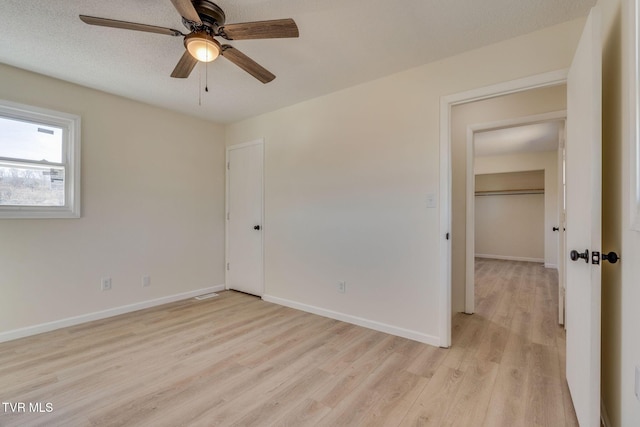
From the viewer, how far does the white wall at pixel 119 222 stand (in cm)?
271

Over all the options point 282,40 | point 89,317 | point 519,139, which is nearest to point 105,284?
point 89,317

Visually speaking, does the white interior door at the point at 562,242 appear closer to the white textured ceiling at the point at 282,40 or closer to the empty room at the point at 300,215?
the empty room at the point at 300,215

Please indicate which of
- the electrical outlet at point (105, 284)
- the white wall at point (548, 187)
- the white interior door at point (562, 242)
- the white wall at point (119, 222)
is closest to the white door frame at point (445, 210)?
the white interior door at point (562, 242)

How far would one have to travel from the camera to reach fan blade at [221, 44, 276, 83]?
1876 mm

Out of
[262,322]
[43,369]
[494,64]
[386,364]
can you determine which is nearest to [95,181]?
[43,369]

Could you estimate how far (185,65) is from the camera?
6.73 ft

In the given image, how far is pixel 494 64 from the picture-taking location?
2.29 metres

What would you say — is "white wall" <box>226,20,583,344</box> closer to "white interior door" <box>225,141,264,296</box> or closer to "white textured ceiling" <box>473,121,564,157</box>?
"white interior door" <box>225,141,264,296</box>

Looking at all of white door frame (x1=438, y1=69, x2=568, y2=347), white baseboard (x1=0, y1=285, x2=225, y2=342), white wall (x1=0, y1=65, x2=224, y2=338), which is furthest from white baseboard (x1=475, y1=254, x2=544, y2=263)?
white baseboard (x1=0, y1=285, x2=225, y2=342)

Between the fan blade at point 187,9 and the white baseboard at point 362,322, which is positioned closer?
the fan blade at point 187,9

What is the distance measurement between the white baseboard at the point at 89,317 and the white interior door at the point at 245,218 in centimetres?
59

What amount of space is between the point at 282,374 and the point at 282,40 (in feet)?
8.13

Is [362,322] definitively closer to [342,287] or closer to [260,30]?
[342,287]

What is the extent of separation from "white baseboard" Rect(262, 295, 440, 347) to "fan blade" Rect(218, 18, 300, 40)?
2.54 meters
